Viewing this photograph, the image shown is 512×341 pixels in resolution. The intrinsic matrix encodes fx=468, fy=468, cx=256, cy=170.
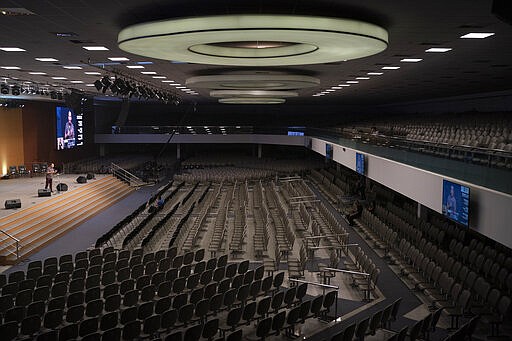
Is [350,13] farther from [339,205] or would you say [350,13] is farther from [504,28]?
[339,205]

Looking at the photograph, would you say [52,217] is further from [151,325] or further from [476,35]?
[476,35]

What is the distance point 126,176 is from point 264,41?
28.3 meters

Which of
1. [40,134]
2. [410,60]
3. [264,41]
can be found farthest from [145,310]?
[40,134]

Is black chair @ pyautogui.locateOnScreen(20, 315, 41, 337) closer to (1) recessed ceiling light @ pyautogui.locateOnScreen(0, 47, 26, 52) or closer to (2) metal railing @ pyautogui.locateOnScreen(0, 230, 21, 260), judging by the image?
(1) recessed ceiling light @ pyautogui.locateOnScreen(0, 47, 26, 52)

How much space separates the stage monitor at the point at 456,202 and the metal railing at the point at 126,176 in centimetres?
2772

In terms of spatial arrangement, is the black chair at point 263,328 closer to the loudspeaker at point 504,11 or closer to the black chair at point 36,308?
the black chair at point 36,308

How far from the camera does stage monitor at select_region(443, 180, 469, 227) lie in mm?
10892

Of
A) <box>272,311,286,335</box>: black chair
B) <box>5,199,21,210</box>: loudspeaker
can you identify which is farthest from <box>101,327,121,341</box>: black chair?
<box>5,199,21,210</box>: loudspeaker

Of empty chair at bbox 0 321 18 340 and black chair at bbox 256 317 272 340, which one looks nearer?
empty chair at bbox 0 321 18 340

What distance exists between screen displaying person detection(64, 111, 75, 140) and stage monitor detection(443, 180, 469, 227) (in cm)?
3383

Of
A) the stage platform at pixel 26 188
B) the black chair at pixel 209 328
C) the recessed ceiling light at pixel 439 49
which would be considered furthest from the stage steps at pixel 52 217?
the recessed ceiling light at pixel 439 49

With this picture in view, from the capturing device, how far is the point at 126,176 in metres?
36.8

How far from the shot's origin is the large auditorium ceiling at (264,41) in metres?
8.23

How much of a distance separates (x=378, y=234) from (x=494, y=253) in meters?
5.62
